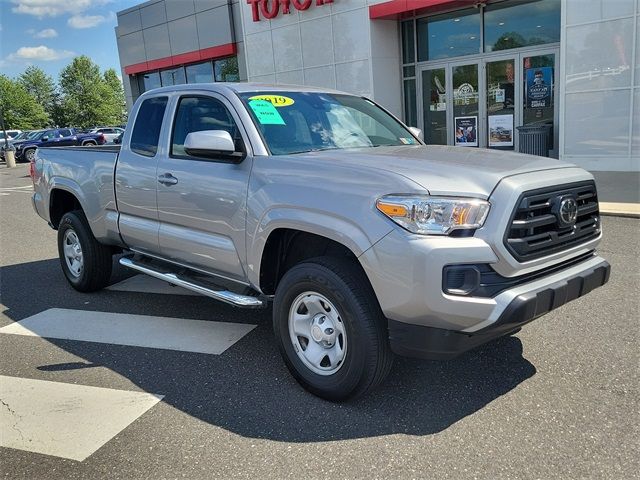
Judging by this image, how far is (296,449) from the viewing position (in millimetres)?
2928

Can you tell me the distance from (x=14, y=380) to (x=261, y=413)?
1.91 metres

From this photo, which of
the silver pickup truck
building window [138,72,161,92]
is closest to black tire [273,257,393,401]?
the silver pickup truck

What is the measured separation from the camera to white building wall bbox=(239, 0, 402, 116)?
52.1 feet

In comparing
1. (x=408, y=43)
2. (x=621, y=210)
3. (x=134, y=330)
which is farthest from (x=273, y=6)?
(x=134, y=330)

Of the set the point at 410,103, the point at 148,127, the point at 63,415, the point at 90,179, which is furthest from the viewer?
the point at 410,103

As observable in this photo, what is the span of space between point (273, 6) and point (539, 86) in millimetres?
8585

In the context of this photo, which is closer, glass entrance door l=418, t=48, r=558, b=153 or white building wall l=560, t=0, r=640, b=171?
white building wall l=560, t=0, r=640, b=171

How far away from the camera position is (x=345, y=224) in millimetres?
3092

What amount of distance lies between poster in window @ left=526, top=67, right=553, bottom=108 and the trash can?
0.75 m

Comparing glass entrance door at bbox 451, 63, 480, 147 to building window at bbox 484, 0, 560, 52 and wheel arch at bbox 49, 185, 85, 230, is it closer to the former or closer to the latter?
building window at bbox 484, 0, 560, 52

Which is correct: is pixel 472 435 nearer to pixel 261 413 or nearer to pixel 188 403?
pixel 261 413

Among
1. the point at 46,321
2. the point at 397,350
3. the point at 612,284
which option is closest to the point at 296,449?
the point at 397,350

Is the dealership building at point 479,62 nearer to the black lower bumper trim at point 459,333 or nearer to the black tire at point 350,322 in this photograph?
the black lower bumper trim at point 459,333

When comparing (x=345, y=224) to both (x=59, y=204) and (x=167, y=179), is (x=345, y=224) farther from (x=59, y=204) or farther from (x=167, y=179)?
(x=59, y=204)
